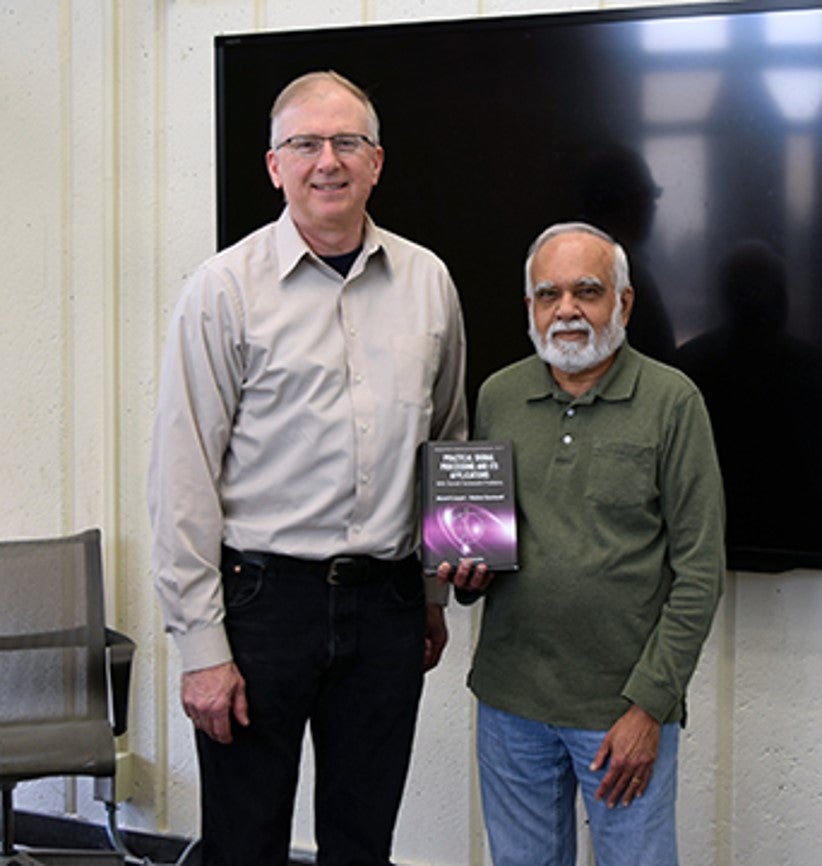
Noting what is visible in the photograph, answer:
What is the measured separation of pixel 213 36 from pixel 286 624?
1694mm

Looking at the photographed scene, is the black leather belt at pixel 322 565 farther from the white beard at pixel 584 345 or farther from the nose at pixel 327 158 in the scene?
the nose at pixel 327 158

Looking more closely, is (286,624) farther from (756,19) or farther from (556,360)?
(756,19)

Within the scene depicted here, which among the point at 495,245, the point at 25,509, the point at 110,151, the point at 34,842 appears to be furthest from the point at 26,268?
the point at 34,842

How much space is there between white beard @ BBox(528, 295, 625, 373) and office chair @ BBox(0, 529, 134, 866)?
1.45 m

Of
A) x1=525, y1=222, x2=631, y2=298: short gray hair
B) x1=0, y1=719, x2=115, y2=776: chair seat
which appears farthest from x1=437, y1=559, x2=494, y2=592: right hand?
x1=0, y1=719, x2=115, y2=776: chair seat

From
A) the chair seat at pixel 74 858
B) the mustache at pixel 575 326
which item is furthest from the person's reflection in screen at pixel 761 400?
the chair seat at pixel 74 858

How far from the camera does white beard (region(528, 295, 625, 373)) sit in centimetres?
191

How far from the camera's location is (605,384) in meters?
1.92

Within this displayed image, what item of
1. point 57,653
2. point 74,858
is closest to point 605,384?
point 57,653

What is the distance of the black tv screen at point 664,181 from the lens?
2.46m

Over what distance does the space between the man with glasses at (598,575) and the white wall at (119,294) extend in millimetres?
984

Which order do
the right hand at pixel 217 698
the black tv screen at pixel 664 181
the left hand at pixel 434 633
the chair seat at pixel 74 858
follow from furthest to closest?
the chair seat at pixel 74 858 → the black tv screen at pixel 664 181 → the left hand at pixel 434 633 → the right hand at pixel 217 698

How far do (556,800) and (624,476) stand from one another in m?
0.55

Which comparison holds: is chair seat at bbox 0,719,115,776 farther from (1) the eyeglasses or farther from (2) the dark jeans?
(1) the eyeglasses
